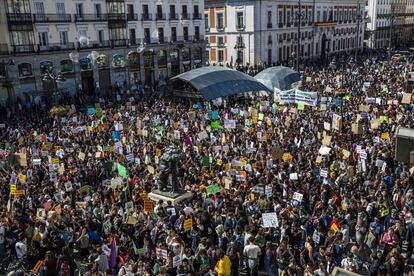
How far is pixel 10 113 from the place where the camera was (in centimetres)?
3366

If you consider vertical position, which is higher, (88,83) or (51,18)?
(51,18)

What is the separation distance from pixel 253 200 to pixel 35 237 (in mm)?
6206

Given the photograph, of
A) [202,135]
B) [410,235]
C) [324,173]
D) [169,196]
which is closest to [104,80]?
[202,135]

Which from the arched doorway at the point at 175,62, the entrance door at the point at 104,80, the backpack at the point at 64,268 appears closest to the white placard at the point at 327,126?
the backpack at the point at 64,268

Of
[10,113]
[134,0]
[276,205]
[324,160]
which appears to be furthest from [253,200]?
[134,0]

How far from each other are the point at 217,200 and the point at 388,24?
95993mm

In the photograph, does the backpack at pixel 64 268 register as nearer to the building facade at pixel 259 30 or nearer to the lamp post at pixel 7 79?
the lamp post at pixel 7 79

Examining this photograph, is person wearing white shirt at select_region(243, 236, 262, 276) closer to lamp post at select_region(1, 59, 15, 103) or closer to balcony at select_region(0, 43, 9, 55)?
lamp post at select_region(1, 59, 15, 103)

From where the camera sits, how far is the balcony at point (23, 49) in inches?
1541

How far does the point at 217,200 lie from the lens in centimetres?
1370

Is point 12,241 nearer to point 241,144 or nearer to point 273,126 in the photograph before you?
point 241,144

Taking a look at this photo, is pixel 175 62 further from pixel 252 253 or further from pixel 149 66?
pixel 252 253

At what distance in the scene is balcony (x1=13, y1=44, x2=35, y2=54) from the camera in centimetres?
3913

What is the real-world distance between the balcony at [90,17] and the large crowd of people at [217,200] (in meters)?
22.4
